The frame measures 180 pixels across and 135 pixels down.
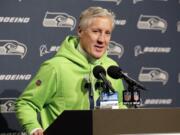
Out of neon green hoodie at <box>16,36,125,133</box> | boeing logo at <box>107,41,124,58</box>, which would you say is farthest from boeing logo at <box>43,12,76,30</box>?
neon green hoodie at <box>16,36,125,133</box>

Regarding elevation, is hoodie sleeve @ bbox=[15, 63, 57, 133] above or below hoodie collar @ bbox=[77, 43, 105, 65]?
below

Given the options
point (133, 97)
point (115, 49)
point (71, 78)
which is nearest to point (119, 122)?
point (133, 97)

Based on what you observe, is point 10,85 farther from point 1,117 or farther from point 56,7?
point 56,7

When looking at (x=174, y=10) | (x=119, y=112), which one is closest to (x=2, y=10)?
(x=174, y=10)

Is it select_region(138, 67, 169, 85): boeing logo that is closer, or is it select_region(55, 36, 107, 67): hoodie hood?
select_region(55, 36, 107, 67): hoodie hood

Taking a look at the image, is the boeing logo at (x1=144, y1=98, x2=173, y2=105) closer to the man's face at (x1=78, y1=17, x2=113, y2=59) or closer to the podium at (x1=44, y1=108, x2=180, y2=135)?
the man's face at (x1=78, y1=17, x2=113, y2=59)

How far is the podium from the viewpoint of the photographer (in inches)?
51.3

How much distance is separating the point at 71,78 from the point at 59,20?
845 millimetres

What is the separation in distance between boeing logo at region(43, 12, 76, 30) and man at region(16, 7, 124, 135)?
0.66 m

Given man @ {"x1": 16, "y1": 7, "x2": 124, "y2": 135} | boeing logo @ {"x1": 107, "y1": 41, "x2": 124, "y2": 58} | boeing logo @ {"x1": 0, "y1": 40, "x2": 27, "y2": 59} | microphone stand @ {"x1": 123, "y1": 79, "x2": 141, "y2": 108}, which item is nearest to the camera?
microphone stand @ {"x1": 123, "y1": 79, "x2": 141, "y2": 108}

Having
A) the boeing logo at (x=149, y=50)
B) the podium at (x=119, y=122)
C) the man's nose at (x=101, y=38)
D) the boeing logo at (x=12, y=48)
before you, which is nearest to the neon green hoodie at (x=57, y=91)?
the man's nose at (x=101, y=38)

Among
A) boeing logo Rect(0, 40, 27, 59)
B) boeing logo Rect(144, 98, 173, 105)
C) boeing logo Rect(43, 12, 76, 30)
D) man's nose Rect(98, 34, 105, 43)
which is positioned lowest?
boeing logo Rect(144, 98, 173, 105)

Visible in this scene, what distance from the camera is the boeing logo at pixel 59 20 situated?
2980 millimetres

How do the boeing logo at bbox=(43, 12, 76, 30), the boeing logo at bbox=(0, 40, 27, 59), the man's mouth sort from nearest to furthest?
the man's mouth, the boeing logo at bbox=(0, 40, 27, 59), the boeing logo at bbox=(43, 12, 76, 30)
